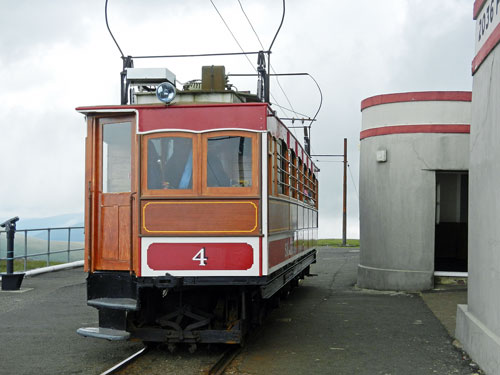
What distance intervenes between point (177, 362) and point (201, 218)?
5.88 ft

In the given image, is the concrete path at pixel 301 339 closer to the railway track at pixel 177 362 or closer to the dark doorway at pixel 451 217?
the railway track at pixel 177 362

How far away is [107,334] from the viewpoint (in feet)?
26.9

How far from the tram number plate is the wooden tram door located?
0.56 meters

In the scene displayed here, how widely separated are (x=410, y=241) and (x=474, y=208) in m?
6.18

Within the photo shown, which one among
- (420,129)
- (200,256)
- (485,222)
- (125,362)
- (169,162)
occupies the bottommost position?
(125,362)

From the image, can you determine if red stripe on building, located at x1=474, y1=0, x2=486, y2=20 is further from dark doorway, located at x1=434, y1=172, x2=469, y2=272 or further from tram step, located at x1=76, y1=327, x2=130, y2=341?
dark doorway, located at x1=434, y1=172, x2=469, y2=272

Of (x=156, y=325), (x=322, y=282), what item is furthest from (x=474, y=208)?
(x=322, y=282)

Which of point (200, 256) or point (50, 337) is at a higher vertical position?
point (200, 256)

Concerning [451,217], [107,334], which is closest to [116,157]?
[107,334]

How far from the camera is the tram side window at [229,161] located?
831cm

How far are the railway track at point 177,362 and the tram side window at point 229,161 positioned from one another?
2.15 m

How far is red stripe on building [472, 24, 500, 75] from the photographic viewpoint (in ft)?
26.2

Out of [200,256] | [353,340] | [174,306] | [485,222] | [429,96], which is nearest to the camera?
[200,256]

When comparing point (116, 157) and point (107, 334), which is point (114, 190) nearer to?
point (116, 157)
